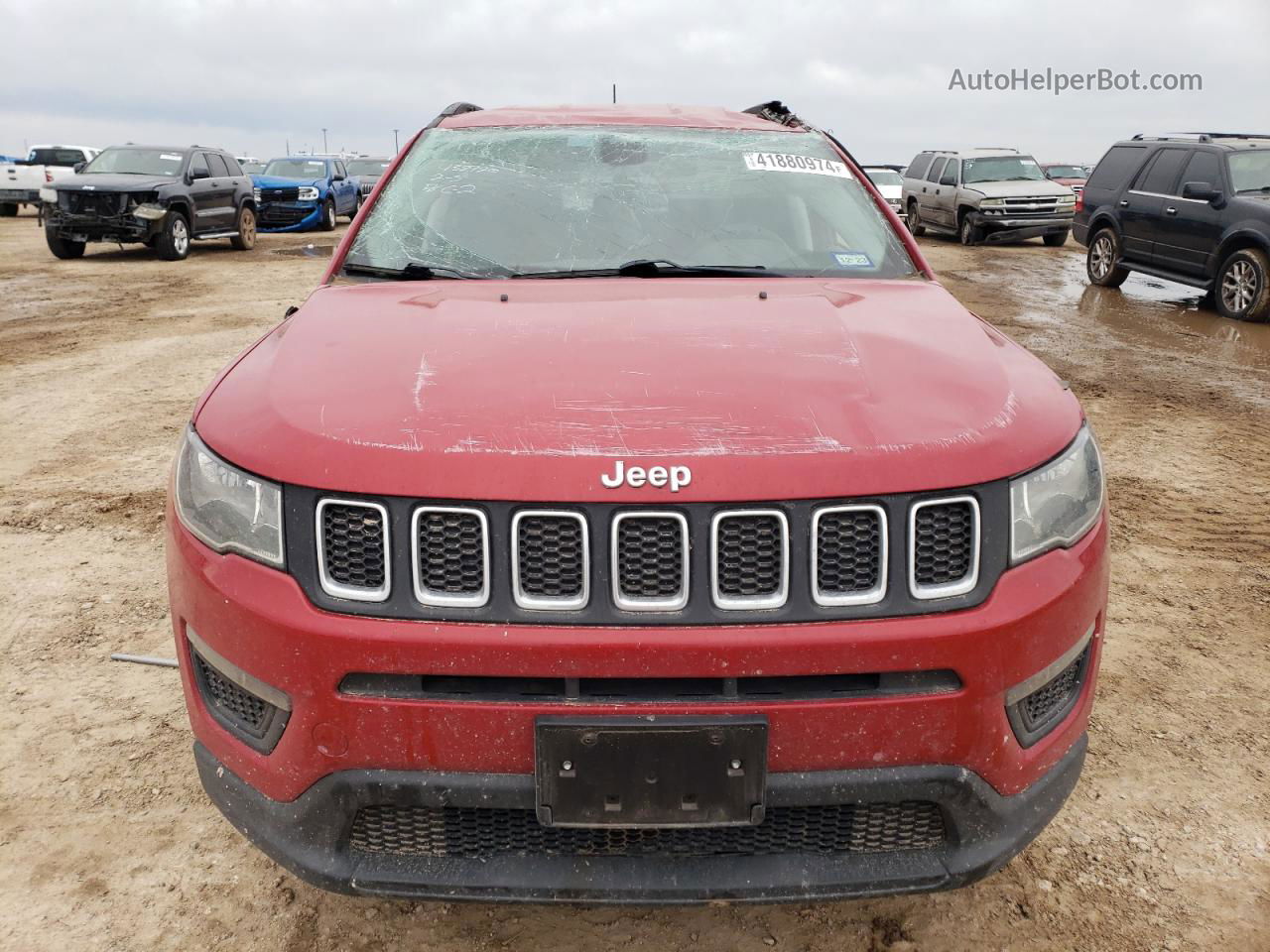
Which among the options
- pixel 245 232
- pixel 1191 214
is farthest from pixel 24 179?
pixel 1191 214

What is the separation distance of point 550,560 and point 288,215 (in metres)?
23.4

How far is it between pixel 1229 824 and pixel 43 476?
545cm

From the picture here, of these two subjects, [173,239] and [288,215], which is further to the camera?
[288,215]

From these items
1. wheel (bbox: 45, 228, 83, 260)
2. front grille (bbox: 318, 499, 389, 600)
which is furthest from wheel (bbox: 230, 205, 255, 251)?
front grille (bbox: 318, 499, 389, 600)

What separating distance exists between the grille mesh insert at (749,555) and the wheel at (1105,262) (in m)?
13.5

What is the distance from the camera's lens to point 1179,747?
3.00 m

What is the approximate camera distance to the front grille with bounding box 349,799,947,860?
1.85m

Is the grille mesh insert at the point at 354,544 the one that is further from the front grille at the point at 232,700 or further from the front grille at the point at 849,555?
the front grille at the point at 849,555

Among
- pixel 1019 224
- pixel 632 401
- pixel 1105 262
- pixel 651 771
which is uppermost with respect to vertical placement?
pixel 1019 224

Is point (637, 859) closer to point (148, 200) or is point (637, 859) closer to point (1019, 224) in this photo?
point (148, 200)

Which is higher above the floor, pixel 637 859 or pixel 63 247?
pixel 63 247

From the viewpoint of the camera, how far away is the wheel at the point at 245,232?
60.6 feet

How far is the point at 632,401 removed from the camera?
6.20 ft

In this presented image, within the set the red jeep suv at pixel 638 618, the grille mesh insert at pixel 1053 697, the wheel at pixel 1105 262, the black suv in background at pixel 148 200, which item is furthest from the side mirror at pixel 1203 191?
the black suv in background at pixel 148 200
